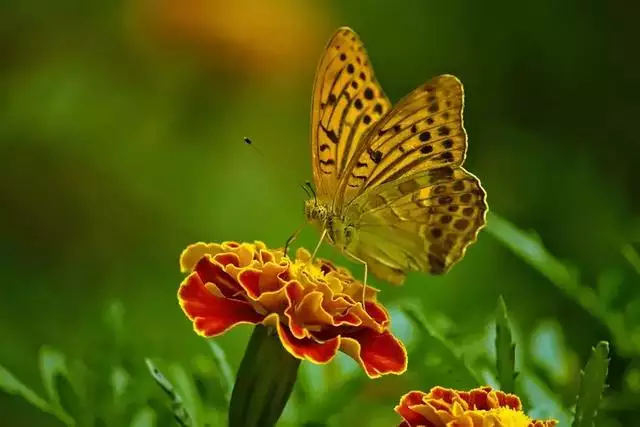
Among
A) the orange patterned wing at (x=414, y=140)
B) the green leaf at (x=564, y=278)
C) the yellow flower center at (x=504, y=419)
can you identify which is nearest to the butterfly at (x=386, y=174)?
the orange patterned wing at (x=414, y=140)

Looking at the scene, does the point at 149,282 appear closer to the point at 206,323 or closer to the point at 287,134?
the point at 287,134

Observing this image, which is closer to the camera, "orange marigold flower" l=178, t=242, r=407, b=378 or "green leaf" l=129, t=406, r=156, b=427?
"orange marigold flower" l=178, t=242, r=407, b=378

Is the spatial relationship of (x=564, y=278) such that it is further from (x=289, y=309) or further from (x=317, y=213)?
(x=289, y=309)

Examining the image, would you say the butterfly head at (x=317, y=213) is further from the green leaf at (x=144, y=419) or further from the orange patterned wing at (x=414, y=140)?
the green leaf at (x=144, y=419)

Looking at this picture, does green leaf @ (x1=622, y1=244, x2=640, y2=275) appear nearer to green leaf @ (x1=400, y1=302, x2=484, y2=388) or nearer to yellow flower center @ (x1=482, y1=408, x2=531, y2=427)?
green leaf @ (x1=400, y1=302, x2=484, y2=388)

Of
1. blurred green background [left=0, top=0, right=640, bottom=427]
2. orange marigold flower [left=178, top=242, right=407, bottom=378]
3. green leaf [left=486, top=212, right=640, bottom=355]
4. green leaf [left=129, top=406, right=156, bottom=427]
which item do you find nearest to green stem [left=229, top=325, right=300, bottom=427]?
orange marigold flower [left=178, top=242, right=407, bottom=378]
